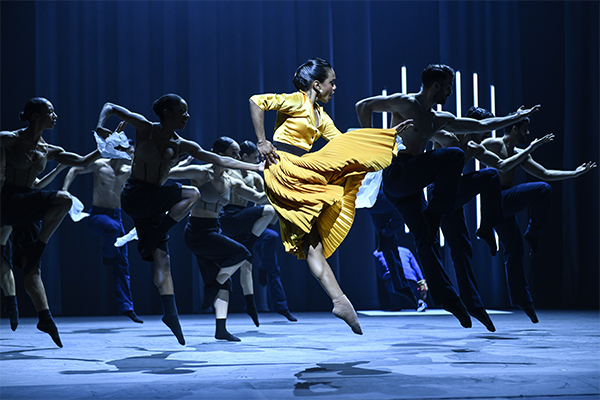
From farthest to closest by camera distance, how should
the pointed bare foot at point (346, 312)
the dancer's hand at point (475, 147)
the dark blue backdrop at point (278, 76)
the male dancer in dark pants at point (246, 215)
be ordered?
1. the dark blue backdrop at point (278, 76)
2. the male dancer in dark pants at point (246, 215)
3. the dancer's hand at point (475, 147)
4. the pointed bare foot at point (346, 312)

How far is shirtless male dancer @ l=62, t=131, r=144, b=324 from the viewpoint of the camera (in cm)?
608

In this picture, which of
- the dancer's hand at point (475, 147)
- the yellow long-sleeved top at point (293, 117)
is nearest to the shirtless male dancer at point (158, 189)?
the yellow long-sleeved top at point (293, 117)

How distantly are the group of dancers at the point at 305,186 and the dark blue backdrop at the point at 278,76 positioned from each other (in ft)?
7.51

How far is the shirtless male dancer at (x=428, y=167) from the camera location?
11.6ft

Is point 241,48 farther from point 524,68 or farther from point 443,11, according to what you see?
point 524,68

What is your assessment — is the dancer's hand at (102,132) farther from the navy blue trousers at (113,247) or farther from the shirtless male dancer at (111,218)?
the navy blue trousers at (113,247)

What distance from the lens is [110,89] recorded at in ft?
24.4

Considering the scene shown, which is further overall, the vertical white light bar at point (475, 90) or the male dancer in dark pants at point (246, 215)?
the vertical white light bar at point (475, 90)

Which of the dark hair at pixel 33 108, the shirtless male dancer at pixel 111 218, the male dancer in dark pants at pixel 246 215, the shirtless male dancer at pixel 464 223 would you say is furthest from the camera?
the shirtless male dancer at pixel 111 218

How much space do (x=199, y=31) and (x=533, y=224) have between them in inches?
187

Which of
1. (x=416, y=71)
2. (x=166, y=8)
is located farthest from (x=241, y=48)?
(x=416, y=71)

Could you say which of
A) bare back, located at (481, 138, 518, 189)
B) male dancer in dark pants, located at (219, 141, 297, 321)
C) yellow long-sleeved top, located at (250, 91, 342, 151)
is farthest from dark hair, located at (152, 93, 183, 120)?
bare back, located at (481, 138, 518, 189)

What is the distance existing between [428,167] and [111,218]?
12.9 feet

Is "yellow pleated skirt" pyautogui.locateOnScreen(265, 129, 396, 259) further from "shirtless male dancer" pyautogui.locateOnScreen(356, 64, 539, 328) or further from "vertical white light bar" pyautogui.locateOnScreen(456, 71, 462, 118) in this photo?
"vertical white light bar" pyautogui.locateOnScreen(456, 71, 462, 118)
